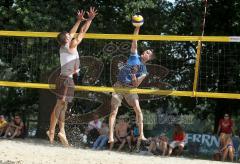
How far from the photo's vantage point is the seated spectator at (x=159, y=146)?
43.5 feet

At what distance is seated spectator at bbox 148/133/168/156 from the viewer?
43.5ft

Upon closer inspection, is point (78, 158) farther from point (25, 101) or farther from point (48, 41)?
point (25, 101)

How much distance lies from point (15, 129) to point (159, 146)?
427 cm

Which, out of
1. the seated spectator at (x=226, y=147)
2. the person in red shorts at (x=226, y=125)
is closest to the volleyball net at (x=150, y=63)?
the person in red shorts at (x=226, y=125)

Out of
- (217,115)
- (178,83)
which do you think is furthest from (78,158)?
(217,115)

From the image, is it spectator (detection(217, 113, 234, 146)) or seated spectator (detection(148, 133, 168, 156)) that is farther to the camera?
seated spectator (detection(148, 133, 168, 156))

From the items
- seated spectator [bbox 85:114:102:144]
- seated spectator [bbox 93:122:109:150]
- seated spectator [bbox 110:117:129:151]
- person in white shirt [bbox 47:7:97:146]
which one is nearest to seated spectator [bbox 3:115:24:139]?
seated spectator [bbox 85:114:102:144]

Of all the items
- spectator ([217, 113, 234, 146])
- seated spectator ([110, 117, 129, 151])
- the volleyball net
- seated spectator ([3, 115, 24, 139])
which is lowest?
seated spectator ([3, 115, 24, 139])

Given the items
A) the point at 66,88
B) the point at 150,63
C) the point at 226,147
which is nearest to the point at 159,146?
the point at 226,147

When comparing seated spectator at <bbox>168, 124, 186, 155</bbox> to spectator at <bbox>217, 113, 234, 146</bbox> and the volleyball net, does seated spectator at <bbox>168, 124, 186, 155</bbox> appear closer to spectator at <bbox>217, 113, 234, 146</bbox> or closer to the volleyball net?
spectator at <bbox>217, 113, 234, 146</bbox>

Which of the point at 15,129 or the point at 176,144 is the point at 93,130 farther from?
the point at 15,129

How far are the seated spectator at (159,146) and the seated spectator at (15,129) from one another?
401 cm

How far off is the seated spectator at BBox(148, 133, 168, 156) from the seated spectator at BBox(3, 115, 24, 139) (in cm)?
401

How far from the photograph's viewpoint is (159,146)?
44.1 feet
